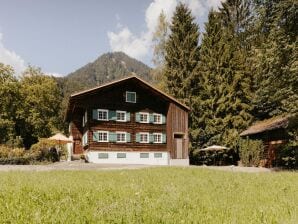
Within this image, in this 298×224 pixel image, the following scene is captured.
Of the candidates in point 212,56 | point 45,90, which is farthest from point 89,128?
point 45,90

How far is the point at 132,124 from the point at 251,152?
505 inches

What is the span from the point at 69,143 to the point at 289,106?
32.2m

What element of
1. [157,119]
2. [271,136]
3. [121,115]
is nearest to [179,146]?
[157,119]

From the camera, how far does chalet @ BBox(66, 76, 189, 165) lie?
38000 millimetres

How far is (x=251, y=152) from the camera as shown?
38188mm

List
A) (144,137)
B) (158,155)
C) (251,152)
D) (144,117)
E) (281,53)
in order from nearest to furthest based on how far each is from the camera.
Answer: (281,53), (251,152), (144,137), (144,117), (158,155)

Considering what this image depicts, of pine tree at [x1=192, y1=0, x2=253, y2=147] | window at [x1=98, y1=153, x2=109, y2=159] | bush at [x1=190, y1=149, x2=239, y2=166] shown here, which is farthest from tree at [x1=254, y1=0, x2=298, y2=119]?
bush at [x1=190, y1=149, x2=239, y2=166]

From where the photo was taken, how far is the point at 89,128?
124ft

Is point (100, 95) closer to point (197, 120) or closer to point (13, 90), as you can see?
point (197, 120)

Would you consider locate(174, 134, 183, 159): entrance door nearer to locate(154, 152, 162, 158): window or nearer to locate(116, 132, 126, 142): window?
locate(154, 152, 162, 158): window

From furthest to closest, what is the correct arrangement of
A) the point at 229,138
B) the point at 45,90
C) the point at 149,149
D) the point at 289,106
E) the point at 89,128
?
the point at 45,90
the point at 229,138
the point at 149,149
the point at 89,128
the point at 289,106

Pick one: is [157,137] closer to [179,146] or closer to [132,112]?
[179,146]

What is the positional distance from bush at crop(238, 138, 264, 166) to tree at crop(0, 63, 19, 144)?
1355 inches

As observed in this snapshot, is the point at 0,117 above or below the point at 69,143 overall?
above
